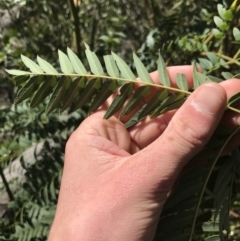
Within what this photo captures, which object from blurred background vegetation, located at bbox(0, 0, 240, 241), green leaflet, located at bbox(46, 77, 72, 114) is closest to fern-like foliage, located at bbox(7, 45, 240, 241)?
green leaflet, located at bbox(46, 77, 72, 114)

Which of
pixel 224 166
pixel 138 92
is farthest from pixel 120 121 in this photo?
pixel 224 166

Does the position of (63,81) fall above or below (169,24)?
above

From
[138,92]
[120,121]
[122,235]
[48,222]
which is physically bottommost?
[48,222]

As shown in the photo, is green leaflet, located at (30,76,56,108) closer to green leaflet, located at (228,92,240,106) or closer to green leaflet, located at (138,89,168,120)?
green leaflet, located at (138,89,168,120)

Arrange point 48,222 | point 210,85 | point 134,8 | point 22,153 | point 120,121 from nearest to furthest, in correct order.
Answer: point 210,85
point 120,121
point 48,222
point 22,153
point 134,8

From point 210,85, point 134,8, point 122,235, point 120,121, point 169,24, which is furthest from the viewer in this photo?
point 134,8

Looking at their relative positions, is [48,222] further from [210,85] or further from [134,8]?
[134,8]
